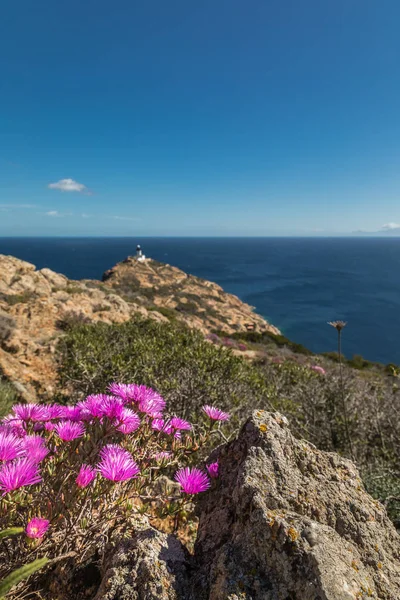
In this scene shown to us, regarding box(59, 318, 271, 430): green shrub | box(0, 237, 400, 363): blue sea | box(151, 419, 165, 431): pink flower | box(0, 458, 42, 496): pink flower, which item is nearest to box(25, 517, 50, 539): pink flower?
box(0, 458, 42, 496): pink flower

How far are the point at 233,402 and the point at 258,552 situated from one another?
373 cm

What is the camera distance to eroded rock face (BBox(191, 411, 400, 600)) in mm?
1198

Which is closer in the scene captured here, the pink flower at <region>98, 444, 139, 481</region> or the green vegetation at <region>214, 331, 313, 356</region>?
the pink flower at <region>98, 444, 139, 481</region>

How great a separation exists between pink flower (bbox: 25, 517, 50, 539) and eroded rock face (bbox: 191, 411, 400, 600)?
70 centimetres

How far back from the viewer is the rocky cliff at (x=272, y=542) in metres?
1.21

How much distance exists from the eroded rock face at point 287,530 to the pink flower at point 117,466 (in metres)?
0.53

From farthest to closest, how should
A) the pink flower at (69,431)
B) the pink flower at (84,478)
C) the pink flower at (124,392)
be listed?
the pink flower at (124,392)
the pink flower at (69,431)
the pink flower at (84,478)

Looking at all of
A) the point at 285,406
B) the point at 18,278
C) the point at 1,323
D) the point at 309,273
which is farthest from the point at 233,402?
the point at 309,273

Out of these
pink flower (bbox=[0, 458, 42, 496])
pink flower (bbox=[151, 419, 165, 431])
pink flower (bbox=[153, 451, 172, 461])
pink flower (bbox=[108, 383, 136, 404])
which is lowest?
pink flower (bbox=[153, 451, 172, 461])

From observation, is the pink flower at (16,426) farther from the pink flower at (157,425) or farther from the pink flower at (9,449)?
the pink flower at (157,425)

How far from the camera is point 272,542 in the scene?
4.26ft

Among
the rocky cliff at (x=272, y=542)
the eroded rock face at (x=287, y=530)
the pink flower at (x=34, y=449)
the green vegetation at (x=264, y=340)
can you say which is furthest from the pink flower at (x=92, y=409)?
the green vegetation at (x=264, y=340)

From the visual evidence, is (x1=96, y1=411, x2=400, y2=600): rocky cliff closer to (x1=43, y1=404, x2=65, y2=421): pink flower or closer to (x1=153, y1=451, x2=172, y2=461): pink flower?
(x1=153, y1=451, x2=172, y2=461): pink flower

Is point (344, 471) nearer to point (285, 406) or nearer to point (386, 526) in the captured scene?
point (386, 526)
